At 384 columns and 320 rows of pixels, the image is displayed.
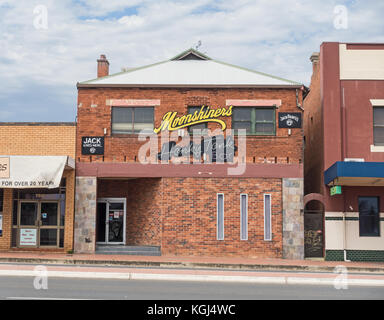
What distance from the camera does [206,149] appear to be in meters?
22.3

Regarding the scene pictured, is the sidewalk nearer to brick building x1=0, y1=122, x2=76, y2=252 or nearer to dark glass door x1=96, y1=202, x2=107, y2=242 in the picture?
brick building x1=0, y1=122, x2=76, y2=252

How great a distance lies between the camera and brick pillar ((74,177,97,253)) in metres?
22.0

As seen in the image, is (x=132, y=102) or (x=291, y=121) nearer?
(x=291, y=121)

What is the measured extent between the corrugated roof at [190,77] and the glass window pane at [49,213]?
16.7ft

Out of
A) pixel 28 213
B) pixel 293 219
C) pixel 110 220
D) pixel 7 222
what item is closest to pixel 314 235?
pixel 293 219

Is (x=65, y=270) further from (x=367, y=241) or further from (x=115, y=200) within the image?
(x=367, y=241)

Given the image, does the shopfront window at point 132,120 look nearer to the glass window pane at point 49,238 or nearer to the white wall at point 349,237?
the glass window pane at point 49,238

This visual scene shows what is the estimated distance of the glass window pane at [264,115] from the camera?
2262 centimetres

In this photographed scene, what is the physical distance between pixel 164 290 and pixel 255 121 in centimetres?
1111

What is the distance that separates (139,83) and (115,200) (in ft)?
17.3

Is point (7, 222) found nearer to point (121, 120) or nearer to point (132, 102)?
point (121, 120)

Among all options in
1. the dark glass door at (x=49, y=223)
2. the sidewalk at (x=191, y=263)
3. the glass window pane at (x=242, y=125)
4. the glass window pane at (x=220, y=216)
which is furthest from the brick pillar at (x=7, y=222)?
the glass window pane at (x=242, y=125)

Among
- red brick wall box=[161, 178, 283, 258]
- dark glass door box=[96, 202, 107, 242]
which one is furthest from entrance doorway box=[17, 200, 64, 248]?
red brick wall box=[161, 178, 283, 258]

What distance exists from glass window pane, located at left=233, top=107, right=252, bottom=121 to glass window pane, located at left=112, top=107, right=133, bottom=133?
4284 mm
